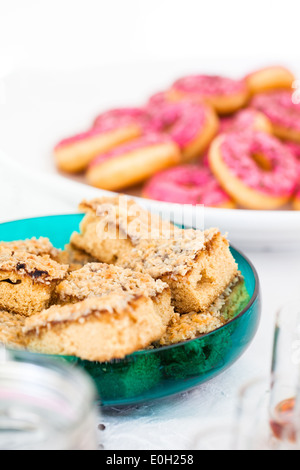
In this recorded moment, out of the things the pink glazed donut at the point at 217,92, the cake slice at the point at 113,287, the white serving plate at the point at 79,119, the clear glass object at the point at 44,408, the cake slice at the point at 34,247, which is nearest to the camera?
the clear glass object at the point at 44,408

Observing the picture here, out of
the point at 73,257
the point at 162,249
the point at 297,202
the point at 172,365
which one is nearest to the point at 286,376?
the point at 172,365

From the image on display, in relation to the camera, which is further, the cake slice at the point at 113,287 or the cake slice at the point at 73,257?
the cake slice at the point at 73,257

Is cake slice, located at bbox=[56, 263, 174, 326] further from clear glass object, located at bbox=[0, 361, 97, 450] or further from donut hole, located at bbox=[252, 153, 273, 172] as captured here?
donut hole, located at bbox=[252, 153, 273, 172]

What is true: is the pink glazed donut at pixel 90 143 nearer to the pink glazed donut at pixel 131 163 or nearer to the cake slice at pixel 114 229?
the pink glazed donut at pixel 131 163

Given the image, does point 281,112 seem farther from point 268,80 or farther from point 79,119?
point 79,119

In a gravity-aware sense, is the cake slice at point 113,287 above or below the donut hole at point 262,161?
below

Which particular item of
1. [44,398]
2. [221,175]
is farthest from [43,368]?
[221,175]

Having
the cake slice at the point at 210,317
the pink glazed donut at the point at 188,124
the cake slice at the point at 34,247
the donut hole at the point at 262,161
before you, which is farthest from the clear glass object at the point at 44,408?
the pink glazed donut at the point at 188,124

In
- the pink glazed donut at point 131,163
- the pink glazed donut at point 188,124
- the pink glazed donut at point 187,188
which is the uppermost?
the pink glazed donut at point 188,124
